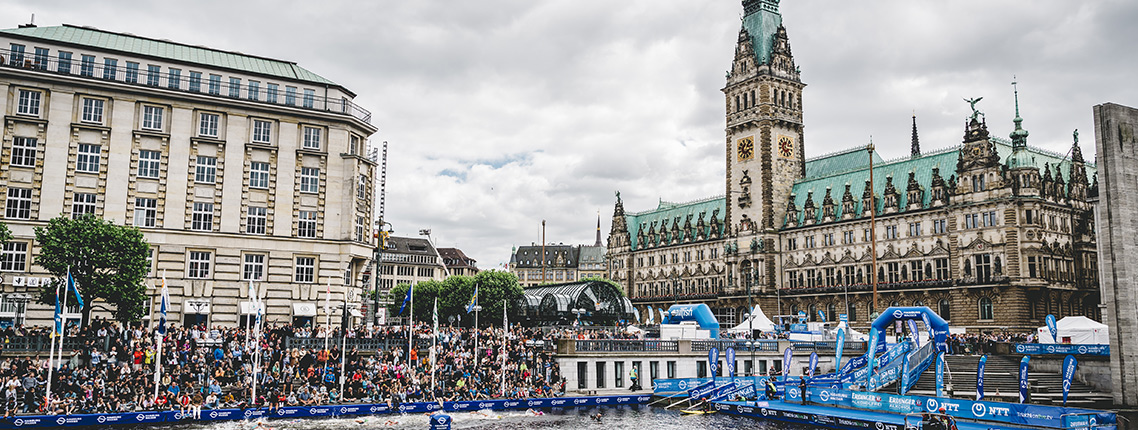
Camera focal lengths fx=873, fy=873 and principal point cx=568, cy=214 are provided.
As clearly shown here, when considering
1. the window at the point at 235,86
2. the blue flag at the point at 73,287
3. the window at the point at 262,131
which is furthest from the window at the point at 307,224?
the blue flag at the point at 73,287

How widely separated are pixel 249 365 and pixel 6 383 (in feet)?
33.7

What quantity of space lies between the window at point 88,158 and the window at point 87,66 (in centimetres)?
448

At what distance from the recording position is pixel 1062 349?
56.6 metres

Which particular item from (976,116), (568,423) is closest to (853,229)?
(976,116)

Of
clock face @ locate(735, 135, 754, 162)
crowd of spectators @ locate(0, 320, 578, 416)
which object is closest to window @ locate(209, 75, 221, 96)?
crowd of spectators @ locate(0, 320, 578, 416)

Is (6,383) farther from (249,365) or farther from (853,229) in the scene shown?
(853,229)

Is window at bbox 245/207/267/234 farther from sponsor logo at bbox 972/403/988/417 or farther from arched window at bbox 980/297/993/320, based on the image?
arched window at bbox 980/297/993/320

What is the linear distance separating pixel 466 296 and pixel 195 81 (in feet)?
215

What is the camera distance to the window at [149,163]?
2176 inches

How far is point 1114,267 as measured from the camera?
134 ft

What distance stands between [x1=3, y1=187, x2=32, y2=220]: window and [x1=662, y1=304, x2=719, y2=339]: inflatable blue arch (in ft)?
152

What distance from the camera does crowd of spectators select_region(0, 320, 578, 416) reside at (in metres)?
37.0

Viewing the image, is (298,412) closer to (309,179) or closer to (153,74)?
(309,179)

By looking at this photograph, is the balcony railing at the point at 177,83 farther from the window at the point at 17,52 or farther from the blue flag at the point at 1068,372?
the blue flag at the point at 1068,372
